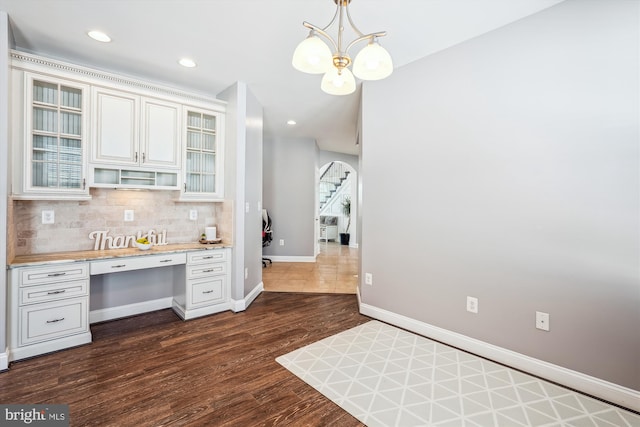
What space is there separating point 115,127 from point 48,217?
3.48 feet

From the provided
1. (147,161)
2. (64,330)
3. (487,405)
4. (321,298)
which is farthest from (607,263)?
(64,330)

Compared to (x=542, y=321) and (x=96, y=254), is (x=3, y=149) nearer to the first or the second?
(x=96, y=254)

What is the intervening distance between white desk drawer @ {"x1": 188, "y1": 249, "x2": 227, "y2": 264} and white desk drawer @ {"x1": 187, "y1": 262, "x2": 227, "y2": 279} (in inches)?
2.2

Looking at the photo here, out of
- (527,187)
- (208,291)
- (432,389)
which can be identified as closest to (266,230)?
(208,291)

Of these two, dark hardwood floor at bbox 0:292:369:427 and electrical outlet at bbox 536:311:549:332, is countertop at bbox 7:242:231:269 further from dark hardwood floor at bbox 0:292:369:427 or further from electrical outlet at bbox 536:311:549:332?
electrical outlet at bbox 536:311:549:332

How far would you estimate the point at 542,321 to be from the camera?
2076 millimetres

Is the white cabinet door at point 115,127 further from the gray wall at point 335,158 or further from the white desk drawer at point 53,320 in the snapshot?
the gray wall at point 335,158

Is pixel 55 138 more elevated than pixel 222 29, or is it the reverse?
pixel 222 29

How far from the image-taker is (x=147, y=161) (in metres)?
2.98

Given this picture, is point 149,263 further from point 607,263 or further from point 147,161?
point 607,263

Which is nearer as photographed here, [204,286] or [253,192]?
[204,286]

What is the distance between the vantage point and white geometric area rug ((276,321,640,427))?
5.40ft

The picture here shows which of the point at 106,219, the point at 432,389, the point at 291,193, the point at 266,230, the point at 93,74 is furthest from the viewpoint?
the point at 291,193

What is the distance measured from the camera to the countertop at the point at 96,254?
90.7 inches
